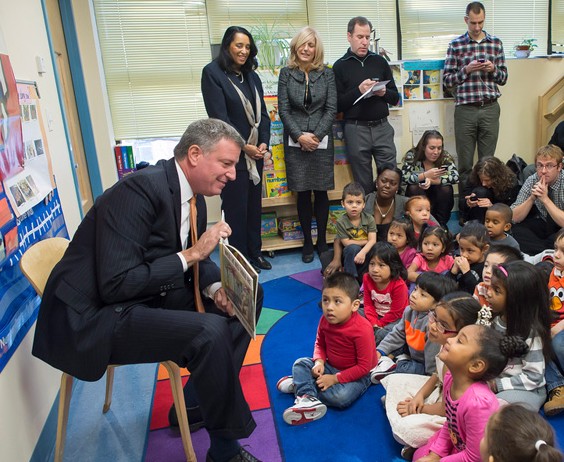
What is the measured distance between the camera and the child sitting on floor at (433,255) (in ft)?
8.69

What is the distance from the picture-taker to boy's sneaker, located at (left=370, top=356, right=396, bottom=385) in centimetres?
213

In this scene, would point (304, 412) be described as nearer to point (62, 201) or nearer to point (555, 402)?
point (555, 402)

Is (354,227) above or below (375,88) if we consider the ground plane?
below


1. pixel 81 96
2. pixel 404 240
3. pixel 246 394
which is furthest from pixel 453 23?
pixel 246 394

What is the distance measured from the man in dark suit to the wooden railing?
4123 mm

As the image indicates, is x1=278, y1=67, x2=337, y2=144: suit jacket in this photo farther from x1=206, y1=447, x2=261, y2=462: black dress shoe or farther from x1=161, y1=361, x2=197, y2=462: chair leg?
x1=206, y1=447, x2=261, y2=462: black dress shoe

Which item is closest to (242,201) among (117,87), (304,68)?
(304,68)

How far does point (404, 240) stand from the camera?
2920 mm

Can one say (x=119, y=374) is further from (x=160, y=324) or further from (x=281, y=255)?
(x=281, y=255)

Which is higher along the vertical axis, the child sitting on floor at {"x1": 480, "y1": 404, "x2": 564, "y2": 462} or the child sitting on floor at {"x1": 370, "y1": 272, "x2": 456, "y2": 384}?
the child sitting on floor at {"x1": 480, "y1": 404, "x2": 564, "y2": 462}

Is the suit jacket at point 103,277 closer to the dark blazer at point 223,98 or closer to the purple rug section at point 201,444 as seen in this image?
the purple rug section at point 201,444

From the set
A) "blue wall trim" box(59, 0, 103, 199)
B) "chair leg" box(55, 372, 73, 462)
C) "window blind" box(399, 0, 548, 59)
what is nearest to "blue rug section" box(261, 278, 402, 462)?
"chair leg" box(55, 372, 73, 462)

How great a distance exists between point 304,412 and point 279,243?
2186 millimetres

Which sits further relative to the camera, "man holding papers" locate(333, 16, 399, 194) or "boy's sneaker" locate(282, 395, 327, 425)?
"man holding papers" locate(333, 16, 399, 194)
